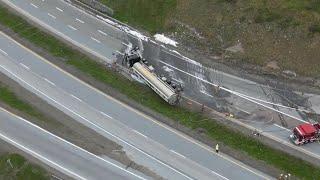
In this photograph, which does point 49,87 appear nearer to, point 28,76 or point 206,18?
point 28,76

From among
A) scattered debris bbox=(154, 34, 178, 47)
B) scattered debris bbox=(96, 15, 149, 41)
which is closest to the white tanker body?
scattered debris bbox=(154, 34, 178, 47)

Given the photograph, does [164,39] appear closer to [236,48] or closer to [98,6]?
[236,48]

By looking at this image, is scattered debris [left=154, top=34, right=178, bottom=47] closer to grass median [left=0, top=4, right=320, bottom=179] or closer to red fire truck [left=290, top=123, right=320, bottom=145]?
grass median [left=0, top=4, right=320, bottom=179]

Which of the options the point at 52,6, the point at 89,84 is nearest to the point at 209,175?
the point at 89,84

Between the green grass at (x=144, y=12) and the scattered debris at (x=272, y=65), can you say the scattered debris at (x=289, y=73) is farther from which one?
the green grass at (x=144, y=12)

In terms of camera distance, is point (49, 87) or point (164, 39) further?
point (164, 39)

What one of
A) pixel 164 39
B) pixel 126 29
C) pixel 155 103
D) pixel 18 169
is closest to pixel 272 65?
pixel 164 39
